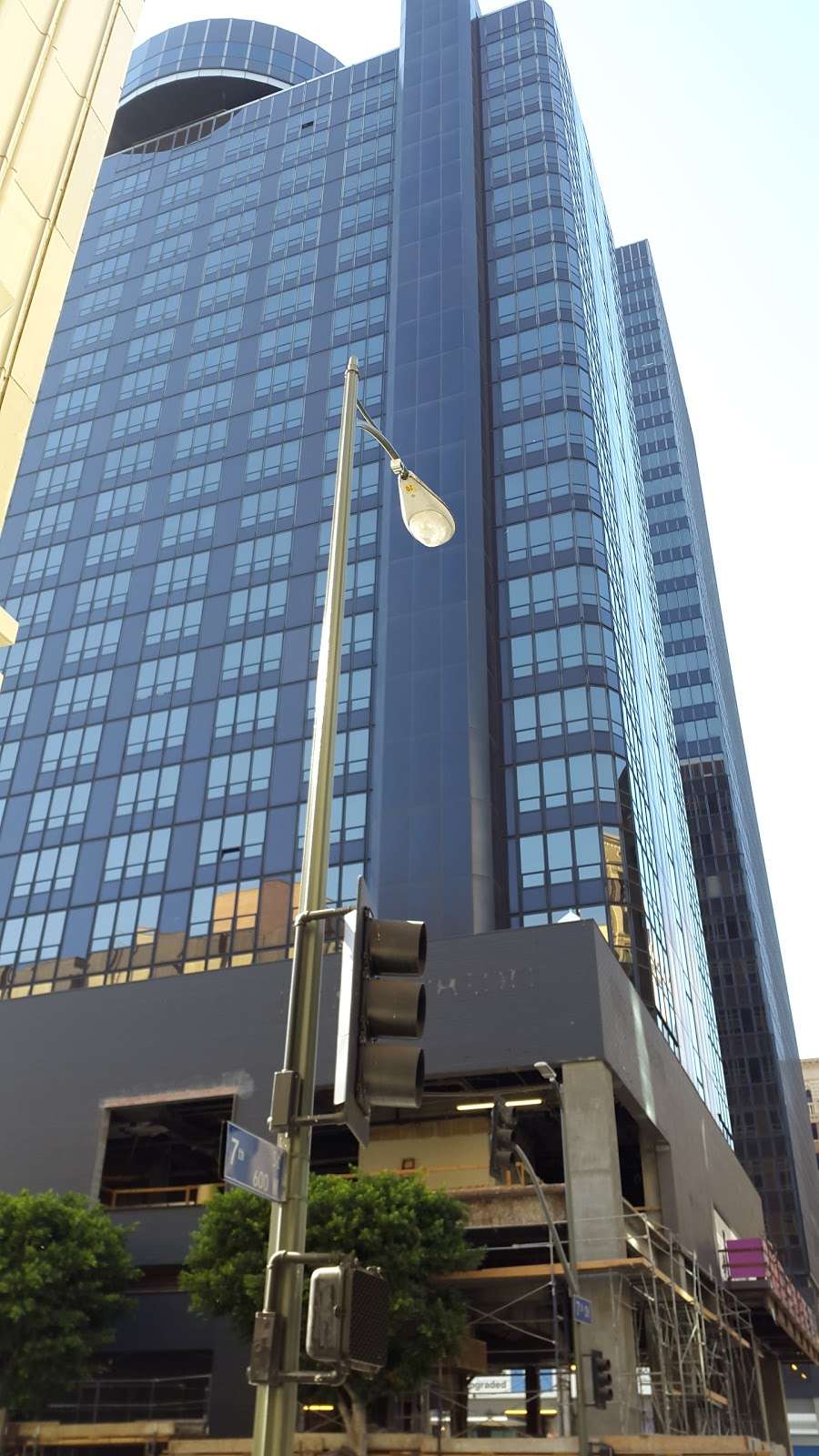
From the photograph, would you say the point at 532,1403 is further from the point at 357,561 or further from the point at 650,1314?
the point at 357,561

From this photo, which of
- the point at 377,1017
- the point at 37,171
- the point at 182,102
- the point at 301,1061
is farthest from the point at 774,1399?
the point at 182,102

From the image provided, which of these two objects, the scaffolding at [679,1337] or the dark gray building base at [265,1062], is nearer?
the scaffolding at [679,1337]

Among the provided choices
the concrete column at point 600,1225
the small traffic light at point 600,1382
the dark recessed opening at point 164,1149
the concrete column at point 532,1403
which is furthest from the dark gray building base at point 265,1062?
the concrete column at point 532,1403

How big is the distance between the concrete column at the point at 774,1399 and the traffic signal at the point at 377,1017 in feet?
187

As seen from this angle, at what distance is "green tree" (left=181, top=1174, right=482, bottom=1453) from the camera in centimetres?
2805

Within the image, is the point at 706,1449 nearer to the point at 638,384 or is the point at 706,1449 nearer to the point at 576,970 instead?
the point at 576,970

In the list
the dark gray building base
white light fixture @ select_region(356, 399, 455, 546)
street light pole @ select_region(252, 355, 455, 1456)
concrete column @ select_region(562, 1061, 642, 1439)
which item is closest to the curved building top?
the dark gray building base

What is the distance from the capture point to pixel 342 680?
5234 cm

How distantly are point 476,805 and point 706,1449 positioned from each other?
955 inches

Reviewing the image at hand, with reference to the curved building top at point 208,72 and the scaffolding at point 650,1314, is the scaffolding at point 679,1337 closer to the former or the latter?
the scaffolding at point 650,1314

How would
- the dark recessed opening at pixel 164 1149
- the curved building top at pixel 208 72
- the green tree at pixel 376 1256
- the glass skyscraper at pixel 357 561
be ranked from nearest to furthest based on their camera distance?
the green tree at pixel 376 1256 → the dark recessed opening at pixel 164 1149 → the glass skyscraper at pixel 357 561 → the curved building top at pixel 208 72

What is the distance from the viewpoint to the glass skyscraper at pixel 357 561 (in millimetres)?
47812

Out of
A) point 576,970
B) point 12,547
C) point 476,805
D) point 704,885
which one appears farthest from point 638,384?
point 576,970

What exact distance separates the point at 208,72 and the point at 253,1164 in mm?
98812
